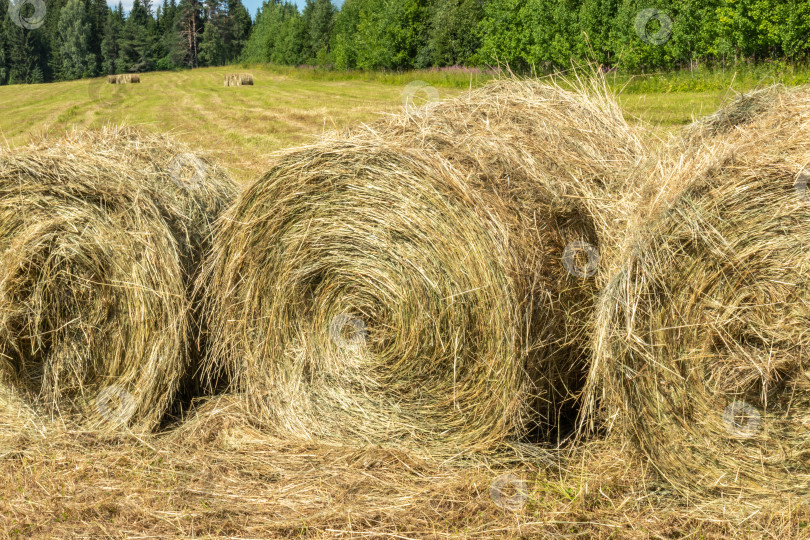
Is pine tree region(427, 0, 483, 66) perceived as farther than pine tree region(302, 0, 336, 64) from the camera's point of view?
No

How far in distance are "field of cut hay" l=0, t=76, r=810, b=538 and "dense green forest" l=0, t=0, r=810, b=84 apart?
40.2 inches

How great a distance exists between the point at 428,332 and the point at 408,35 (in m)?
39.5

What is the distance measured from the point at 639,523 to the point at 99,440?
294 centimetres

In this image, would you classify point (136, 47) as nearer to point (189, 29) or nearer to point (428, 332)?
point (189, 29)

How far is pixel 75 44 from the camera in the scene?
61250 millimetres

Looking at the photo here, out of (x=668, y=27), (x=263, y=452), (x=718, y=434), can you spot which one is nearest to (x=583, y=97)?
(x=718, y=434)

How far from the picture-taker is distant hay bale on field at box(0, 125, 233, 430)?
406 centimetres

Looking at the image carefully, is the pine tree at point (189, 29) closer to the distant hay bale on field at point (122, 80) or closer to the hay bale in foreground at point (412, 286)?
the distant hay bale on field at point (122, 80)

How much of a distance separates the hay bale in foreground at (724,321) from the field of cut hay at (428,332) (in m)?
0.01

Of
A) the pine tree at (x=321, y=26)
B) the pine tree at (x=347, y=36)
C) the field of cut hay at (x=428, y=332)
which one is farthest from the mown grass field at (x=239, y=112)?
the pine tree at (x=321, y=26)

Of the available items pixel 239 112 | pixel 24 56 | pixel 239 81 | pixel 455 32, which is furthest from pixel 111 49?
pixel 239 112

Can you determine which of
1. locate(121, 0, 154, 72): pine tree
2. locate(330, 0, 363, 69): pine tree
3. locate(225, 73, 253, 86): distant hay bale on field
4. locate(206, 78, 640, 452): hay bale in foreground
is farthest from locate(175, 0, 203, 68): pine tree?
locate(206, 78, 640, 452): hay bale in foreground

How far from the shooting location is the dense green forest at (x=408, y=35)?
2023 centimetres

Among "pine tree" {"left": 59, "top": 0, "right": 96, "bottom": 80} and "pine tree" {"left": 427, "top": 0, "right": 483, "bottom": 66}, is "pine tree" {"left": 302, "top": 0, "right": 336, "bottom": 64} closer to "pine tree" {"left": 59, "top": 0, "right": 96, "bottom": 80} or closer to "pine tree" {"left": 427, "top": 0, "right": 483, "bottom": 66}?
"pine tree" {"left": 59, "top": 0, "right": 96, "bottom": 80}
